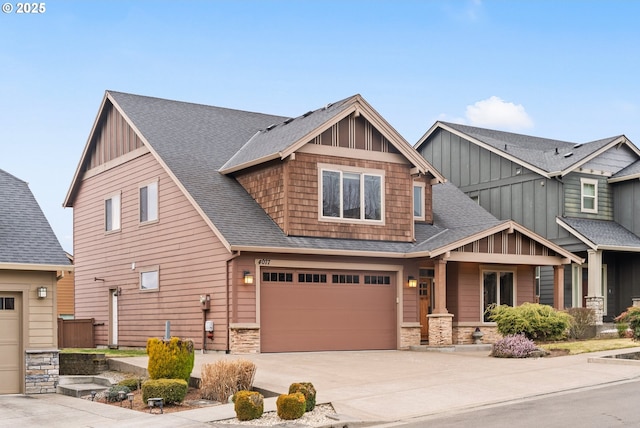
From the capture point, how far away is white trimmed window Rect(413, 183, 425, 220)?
29.8 m

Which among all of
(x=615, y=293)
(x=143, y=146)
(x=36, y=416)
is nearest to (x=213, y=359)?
(x=36, y=416)

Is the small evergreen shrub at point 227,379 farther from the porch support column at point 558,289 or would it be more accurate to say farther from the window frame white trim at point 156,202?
the porch support column at point 558,289

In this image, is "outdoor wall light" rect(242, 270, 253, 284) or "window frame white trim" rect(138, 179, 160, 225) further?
"window frame white trim" rect(138, 179, 160, 225)

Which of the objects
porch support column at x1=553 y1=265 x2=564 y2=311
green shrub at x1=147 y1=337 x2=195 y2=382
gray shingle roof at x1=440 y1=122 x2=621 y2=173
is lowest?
green shrub at x1=147 y1=337 x2=195 y2=382

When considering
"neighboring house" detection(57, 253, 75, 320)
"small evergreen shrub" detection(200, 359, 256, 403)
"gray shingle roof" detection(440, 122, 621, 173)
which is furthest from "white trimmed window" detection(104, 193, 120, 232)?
"gray shingle roof" detection(440, 122, 621, 173)

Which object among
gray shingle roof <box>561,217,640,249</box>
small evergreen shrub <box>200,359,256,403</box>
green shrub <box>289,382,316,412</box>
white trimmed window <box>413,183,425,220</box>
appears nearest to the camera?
green shrub <box>289,382,316,412</box>

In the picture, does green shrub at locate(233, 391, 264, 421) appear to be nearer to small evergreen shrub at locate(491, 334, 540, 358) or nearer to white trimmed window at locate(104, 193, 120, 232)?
small evergreen shrub at locate(491, 334, 540, 358)

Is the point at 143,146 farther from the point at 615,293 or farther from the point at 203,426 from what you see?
the point at 615,293

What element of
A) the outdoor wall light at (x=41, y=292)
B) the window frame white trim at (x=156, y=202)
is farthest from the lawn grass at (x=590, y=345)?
the outdoor wall light at (x=41, y=292)

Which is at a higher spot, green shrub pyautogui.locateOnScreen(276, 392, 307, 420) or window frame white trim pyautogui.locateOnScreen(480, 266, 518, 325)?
window frame white trim pyautogui.locateOnScreen(480, 266, 518, 325)

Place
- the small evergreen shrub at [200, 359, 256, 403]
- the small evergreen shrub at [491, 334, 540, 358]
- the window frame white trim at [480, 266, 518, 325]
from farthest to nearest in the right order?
the window frame white trim at [480, 266, 518, 325] < the small evergreen shrub at [491, 334, 540, 358] < the small evergreen shrub at [200, 359, 256, 403]

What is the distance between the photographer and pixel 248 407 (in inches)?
560

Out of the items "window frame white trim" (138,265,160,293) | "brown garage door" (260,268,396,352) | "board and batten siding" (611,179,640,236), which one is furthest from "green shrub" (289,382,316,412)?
"board and batten siding" (611,179,640,236)

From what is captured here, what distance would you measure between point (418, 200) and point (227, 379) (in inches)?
574
